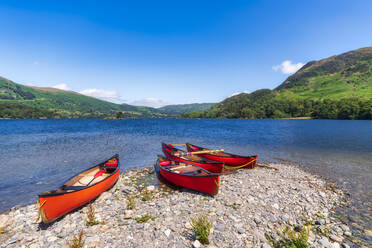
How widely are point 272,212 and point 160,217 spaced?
22.7ft

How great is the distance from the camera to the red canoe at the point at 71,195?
933 cm

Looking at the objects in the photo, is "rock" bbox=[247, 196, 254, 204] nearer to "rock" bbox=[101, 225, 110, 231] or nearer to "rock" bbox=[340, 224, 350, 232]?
"rock" bbox=[340, 224, 350, 232]

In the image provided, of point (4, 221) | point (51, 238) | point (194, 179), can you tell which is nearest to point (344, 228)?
point (194, 179)

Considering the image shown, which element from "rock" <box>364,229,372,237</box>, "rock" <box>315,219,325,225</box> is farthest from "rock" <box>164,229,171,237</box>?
"rock" <box>364,229,372,237</box>

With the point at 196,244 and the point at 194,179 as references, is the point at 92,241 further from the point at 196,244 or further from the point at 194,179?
the point at 194,179

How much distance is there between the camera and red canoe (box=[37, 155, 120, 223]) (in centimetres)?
933

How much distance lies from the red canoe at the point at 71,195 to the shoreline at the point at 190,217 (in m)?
0.55

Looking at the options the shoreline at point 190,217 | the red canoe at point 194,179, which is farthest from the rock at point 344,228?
the red canoe at point 194,179

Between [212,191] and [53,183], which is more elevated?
[212,191]

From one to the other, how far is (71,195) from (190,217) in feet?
25.3

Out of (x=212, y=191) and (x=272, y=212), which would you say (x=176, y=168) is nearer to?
(x=212, y=191)

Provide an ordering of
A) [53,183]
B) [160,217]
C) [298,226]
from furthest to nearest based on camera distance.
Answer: [53,183]
[160,217]
[298,226]

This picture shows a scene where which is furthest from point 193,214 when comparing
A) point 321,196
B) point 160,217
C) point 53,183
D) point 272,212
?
point 53,183

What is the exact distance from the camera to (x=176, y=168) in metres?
16.8
